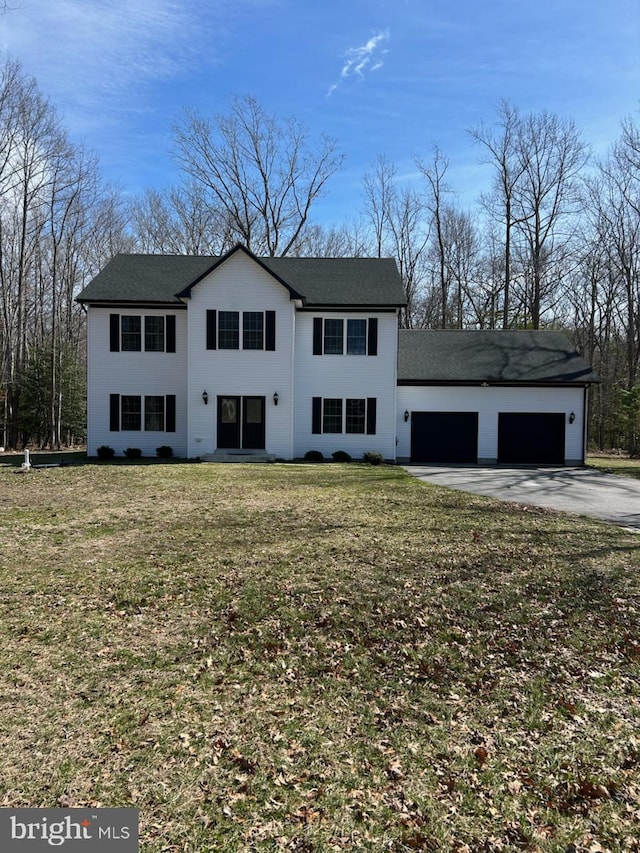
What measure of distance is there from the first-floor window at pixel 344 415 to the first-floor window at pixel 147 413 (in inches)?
209

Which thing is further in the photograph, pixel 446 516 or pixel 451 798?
pixel 446 516

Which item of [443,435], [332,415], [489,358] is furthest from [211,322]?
[489,358]

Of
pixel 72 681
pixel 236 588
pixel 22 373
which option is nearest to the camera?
pixel 72 681

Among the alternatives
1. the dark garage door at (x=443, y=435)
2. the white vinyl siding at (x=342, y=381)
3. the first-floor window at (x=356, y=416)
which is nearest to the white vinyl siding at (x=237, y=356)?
the white vinyl siding at (x=342, y=381)

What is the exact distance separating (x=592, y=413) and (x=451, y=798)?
33644 mm

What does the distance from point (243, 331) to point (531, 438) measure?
11650 millimetres

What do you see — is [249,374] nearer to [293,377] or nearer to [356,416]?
[293,377]

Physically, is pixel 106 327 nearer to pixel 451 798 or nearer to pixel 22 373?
pixel 22 373

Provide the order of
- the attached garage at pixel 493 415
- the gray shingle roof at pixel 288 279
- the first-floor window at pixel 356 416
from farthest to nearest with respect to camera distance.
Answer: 1. the attached garage at pixel 493 415
2. the first-floor window at pixel 356 416
3. the gray shingle roof at pixel 288 279

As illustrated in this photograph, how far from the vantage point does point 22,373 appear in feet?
80.3

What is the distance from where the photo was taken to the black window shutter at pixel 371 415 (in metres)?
19.5

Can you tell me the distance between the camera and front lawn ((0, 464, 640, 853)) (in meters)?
2.70

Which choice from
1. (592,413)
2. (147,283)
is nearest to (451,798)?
(147,283)

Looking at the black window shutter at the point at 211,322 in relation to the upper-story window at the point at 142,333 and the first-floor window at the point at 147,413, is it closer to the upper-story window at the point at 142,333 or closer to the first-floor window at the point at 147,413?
the upper-story window at the point at 142,333
